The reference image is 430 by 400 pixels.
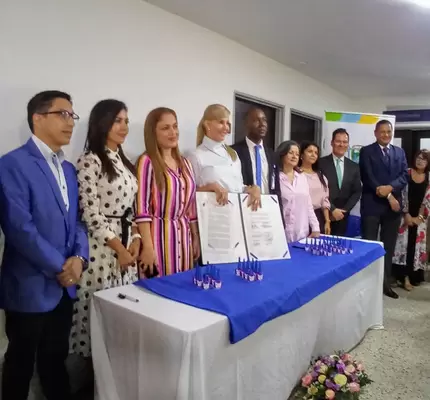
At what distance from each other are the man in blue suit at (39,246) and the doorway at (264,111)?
2249 mm

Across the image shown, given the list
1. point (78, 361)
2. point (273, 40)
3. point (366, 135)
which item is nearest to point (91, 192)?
point (78, 361)

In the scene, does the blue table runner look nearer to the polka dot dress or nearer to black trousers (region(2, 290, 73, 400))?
the polka dot dress

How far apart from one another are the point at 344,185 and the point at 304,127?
186 centimetres

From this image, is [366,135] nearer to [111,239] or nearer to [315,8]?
[315,8]

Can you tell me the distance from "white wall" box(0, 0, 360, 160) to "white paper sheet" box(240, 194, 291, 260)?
1010mm

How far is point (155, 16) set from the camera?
2.84 metres

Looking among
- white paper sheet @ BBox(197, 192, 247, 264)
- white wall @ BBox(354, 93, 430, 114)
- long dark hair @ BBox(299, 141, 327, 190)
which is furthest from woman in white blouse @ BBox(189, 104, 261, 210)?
white wall @ BBox(354, 93, 430, 114)

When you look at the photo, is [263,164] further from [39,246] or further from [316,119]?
[316,119]

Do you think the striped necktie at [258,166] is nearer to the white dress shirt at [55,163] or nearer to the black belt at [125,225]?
the black belt at [125,225]

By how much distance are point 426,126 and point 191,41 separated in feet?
14.6

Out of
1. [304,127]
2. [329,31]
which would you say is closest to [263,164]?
[329,31]

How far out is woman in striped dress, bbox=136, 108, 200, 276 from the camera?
1945mm

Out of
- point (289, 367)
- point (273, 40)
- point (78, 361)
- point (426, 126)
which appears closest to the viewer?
point (289, 367)

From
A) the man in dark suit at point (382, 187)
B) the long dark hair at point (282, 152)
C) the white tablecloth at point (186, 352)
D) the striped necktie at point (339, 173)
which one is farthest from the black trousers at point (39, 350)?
the man in dark suit at point (382, 187)
